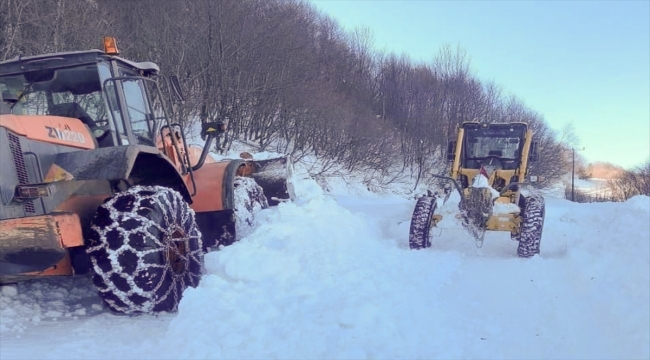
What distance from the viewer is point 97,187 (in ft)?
13.9

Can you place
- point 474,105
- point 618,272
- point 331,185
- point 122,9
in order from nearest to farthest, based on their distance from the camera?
point 618,272
point 122,9
point 331,185
point 474,105

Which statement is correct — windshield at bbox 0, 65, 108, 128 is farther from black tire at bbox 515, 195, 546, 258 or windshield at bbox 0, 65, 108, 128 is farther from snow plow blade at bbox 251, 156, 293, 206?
black tire at bbox 515, 195, 546, 258

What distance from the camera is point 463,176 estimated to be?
8.98 m

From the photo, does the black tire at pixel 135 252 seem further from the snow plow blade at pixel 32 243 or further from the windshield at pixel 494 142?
the windshield at pixel 494 142

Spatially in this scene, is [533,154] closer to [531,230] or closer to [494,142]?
[494,142]

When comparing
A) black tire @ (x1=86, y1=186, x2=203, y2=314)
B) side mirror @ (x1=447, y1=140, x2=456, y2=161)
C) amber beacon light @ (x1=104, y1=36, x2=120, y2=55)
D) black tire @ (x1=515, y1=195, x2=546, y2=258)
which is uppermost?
amber beacon light @ (x1=104, y1=36, x2=120, y2=55)

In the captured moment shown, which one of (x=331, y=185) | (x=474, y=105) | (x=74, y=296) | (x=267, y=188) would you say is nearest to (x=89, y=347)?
(x=74, y=296)

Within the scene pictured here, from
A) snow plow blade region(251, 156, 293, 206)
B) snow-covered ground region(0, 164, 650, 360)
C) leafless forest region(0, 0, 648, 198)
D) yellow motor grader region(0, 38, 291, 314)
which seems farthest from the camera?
leafless forest region(0, 0, 648, 198)

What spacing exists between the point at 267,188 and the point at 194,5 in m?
14.2

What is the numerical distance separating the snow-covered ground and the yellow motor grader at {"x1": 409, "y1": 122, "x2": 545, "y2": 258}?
104 cm

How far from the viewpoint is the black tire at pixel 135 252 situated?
3.71m

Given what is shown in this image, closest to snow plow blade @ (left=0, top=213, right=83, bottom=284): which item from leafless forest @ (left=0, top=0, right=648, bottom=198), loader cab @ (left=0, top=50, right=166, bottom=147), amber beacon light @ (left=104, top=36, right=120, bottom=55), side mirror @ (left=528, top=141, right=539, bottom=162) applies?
loader cab @ (left=0, top=50, right=166, bottom=147)

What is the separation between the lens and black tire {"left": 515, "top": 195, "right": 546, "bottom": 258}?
6.75m

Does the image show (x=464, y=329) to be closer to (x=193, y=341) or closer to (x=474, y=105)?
(x=193, y=341)
